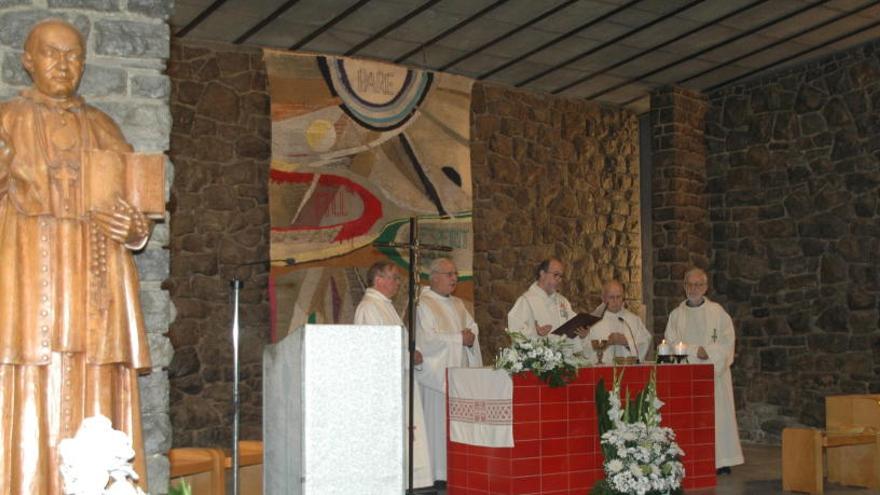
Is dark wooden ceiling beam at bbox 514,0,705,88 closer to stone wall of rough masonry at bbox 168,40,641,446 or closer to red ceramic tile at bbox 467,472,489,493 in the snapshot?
stone wall of rough masonry at bbox 168,40,641,446

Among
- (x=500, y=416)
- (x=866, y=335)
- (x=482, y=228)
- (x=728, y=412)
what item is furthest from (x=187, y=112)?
(x=866, y=335)

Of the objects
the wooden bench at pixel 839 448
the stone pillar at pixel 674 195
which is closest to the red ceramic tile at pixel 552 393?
the wooden bench at pixel 839 448

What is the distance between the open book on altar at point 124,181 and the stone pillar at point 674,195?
9.04 m

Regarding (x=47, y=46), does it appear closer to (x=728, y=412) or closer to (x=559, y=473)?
(x=559, y=473)

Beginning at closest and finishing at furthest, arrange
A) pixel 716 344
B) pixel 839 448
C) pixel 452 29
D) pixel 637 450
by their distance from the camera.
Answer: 1. pixel 637 450
2. pixel 839 448
3. pixel 716 344
4. pixel 452 29

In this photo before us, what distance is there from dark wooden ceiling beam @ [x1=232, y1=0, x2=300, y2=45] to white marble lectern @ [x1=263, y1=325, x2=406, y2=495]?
6385 millimetres

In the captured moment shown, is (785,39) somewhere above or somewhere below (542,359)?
above

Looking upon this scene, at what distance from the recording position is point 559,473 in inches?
279

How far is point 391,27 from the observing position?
9.77 meters

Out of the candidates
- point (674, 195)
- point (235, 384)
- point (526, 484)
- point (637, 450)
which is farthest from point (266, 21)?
point (235, 384)

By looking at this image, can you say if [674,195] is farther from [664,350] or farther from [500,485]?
[500,485]

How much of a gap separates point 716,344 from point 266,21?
14.8 ft

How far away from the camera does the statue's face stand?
3.86 meters

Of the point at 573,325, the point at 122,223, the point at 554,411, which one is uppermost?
the point at 122,223
